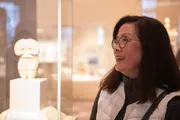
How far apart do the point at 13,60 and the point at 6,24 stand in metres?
0.26

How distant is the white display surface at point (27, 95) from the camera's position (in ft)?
6.01

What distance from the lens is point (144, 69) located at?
889 mm

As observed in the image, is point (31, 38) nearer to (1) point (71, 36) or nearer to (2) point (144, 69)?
(1) point (71, 36)

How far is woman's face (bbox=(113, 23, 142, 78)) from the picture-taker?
2.96 feet

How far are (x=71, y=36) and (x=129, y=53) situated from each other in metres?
1.75

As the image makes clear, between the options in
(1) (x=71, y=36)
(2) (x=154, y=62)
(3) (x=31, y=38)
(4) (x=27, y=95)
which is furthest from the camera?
(1) (x=71, y=36)

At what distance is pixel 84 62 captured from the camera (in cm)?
312

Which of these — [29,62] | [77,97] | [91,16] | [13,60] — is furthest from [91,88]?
[29,62]

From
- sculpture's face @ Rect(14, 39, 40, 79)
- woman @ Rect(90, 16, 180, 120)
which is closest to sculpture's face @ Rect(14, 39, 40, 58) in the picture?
sculpture's face @ Rect(14, 39, 40, 79)

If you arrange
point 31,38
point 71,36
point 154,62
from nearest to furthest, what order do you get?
point 154,62 → point 31,38 → point 71,36

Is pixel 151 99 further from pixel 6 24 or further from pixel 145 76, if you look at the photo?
pixel 6 24

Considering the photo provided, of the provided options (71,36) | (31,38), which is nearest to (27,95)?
(31,38)

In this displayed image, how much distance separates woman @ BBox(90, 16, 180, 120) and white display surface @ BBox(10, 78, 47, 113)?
964mm

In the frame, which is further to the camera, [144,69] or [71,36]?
[71,36]
